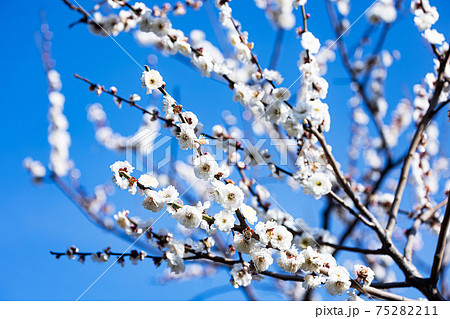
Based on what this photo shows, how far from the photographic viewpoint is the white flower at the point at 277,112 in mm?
2327

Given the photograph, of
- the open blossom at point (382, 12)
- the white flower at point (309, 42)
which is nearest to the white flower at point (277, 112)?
the white flower at point (309, 42)

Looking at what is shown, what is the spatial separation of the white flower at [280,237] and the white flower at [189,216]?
400 millimetres

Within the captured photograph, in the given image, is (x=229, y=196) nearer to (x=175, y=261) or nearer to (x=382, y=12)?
(x=175, y=261)

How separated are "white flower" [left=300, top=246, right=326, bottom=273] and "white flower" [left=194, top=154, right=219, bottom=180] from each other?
67cm

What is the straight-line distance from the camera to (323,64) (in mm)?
5645

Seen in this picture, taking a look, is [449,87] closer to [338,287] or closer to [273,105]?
[273,105]

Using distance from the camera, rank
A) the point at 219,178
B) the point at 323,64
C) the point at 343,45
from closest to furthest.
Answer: the point at 219,178 → the point at 343,45 → the point at 323,64

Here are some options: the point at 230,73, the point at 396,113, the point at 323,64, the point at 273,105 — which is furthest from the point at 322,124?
the point at 396,113

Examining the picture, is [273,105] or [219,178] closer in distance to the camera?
[219,178]

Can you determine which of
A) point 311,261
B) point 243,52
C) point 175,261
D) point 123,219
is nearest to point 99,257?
point 123,219

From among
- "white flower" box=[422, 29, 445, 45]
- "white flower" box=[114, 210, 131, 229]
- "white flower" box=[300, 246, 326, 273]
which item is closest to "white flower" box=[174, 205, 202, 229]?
"white flower" box=[300, 246, 326, 273]

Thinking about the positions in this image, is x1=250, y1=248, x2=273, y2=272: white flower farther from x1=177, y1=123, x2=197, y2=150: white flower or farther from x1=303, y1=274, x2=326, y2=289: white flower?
x1=177, y1=123, x2=197, y2=150: white flower

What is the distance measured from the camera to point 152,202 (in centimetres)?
180

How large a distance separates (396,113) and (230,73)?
191 inches
